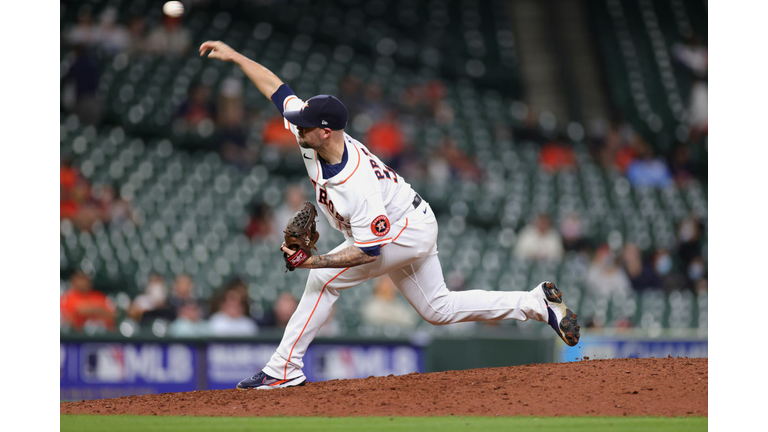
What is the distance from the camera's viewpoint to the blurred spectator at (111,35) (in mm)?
11094

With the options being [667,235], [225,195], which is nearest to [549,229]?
[667,235]

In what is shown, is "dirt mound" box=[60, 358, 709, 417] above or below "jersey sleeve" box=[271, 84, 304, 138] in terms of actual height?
below

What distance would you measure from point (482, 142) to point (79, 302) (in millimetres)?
6386

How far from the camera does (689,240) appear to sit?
9961mm

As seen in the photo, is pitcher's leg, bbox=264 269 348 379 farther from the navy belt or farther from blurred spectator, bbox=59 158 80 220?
blurred spectator, bbox=59 158 80 220

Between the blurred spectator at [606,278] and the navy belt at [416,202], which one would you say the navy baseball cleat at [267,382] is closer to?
the navy belt at [416,202]

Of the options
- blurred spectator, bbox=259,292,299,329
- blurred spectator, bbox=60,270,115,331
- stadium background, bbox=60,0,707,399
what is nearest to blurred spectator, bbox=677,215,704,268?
stadium background, bbox=60,0,707,399

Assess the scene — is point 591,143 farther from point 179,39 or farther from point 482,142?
point 179,39

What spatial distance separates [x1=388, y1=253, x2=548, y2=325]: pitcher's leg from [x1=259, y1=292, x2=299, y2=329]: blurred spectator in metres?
3.42

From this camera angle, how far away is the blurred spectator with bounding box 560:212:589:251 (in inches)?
385

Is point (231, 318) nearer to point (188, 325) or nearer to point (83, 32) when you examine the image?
point (188, 325)

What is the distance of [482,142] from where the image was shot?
11.9 metres

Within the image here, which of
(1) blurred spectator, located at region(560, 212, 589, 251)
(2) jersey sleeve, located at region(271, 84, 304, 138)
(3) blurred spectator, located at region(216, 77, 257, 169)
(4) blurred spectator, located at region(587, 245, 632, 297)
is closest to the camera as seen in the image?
(2) jersey sleeve, located at region(271, 84, 304, 138)

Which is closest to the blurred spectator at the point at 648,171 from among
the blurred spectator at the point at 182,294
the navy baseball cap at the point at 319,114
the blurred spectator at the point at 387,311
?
the blurred spectator at the point at 387,311
